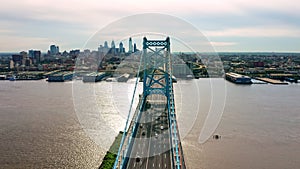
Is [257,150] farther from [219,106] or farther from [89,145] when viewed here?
[219,106]

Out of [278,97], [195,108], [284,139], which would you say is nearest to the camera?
[284,139]

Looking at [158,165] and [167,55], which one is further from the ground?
[167,55]

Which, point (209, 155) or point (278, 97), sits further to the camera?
point (278, 97)

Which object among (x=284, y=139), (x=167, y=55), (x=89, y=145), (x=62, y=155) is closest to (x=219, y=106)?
(x=167, y=55)

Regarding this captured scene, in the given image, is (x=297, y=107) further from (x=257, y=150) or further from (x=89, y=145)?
(x=89, y=145)

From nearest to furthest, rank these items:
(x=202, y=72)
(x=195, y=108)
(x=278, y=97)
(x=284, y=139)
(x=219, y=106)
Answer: (x=284, y=139) < (x=195, y=108) < (x=219, y=106) < (x=278, y=97) < (x=202, y=72)

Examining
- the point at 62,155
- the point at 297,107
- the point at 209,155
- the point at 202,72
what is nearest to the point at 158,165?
the point at 209,155
